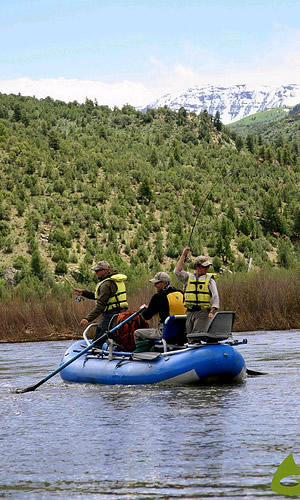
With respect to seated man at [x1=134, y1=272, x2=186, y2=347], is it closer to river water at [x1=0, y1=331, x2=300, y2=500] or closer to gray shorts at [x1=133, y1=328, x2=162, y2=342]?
gray shorts at [x1=133, y1=328, x2=162, y2=342]

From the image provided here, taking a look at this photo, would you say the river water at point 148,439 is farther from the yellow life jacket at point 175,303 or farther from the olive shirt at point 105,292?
the olive shirt at point 105,292

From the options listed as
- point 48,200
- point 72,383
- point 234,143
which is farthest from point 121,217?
point 72,383

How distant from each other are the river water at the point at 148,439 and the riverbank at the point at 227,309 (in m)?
11.2

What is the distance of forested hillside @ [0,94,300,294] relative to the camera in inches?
2440

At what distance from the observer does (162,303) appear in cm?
1378

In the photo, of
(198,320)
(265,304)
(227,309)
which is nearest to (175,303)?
(198,320)

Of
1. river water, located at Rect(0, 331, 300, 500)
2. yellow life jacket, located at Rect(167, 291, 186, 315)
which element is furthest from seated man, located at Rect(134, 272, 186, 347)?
river water, located at Rect(0, 331, 300, 500)

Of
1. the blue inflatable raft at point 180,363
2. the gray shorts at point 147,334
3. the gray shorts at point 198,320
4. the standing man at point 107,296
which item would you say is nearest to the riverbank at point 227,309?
the standing man at point 107,296

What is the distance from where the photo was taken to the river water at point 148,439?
7555mm

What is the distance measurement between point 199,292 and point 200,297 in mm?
79

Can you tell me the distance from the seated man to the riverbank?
1300 cm

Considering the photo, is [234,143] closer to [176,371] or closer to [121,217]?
[121,217]

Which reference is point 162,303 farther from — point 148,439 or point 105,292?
point 148,439

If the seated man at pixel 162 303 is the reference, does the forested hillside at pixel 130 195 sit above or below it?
above
